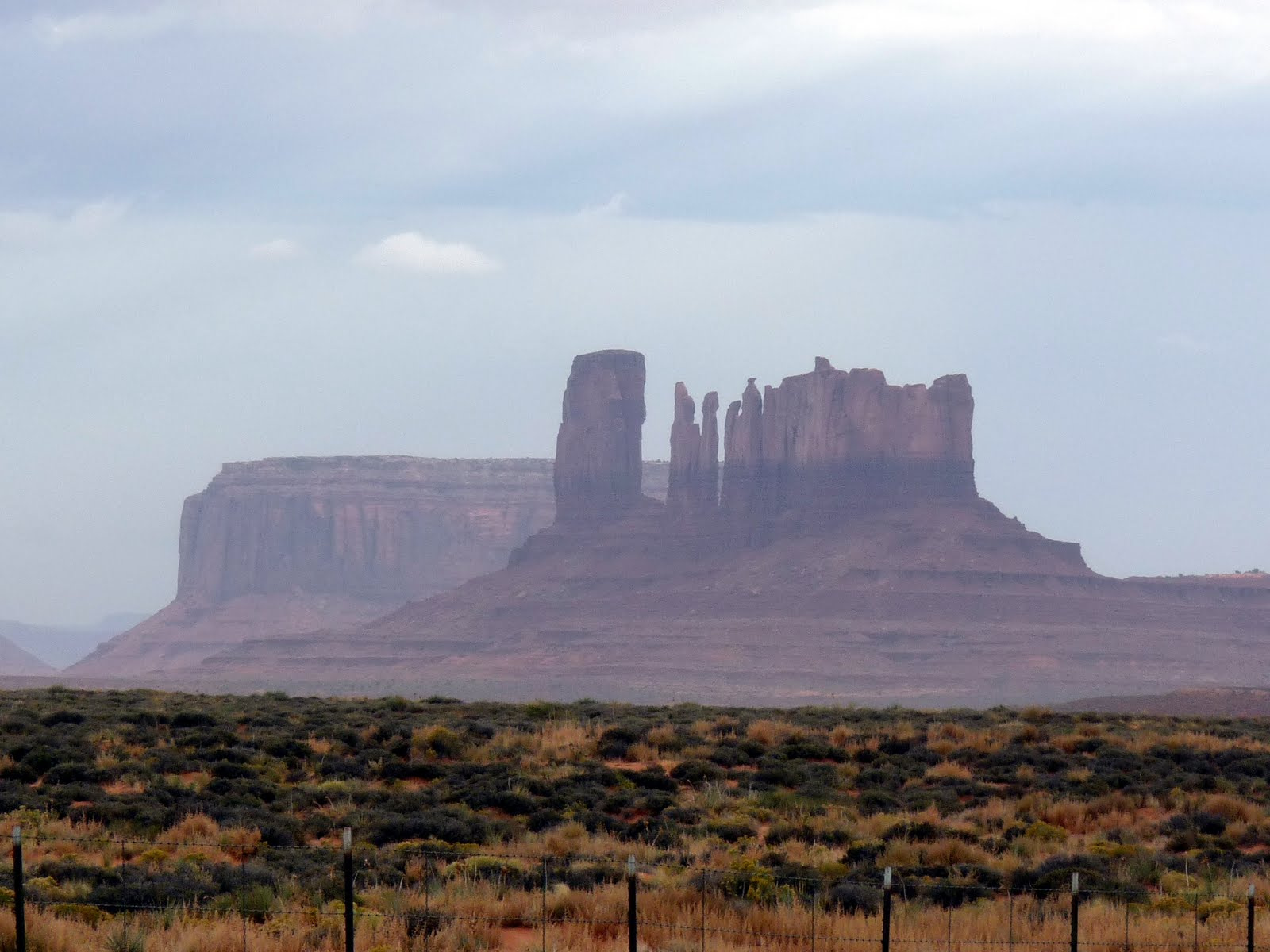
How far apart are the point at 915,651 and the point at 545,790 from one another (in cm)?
13064

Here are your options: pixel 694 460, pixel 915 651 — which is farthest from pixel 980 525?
pixel 694 460

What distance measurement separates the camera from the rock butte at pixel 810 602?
149000 mm

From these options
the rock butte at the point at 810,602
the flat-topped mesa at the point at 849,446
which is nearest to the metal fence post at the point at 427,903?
the rock butte at the point at 810,602

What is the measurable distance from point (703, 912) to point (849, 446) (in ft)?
539

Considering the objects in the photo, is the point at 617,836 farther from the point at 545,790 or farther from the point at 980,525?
the point at 980,525

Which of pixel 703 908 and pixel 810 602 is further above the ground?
pixel 703 908

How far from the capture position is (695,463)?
195125 millimetres

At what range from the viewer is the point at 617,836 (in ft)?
74.8

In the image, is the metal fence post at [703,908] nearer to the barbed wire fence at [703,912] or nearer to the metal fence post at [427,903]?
the barbed wire fence at [703,912]

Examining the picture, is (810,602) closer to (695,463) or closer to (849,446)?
(849,446)

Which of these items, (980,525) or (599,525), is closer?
(980,525)

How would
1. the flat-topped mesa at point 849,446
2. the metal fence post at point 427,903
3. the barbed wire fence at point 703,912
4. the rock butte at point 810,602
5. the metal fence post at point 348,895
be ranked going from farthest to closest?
1. the flat-topped mesa at point 849,446
2. the rock butte at point 810,602
3. the barbed wire fence at point 703,912
4. the metal fence post at point 427,903
5. the metal fence post at point 348,895

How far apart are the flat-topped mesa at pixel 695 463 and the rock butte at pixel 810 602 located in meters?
0.26

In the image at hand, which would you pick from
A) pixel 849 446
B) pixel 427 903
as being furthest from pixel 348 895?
pixel 849 446
